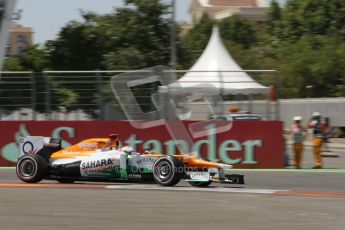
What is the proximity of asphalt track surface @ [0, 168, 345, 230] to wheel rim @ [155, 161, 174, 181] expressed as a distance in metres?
0.24

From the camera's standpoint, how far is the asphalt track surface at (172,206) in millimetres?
8820

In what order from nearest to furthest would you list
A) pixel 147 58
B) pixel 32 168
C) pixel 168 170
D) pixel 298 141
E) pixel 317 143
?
pixel 168 170
pixel 32 168
pixel 317 143
pixel 298 141
pixel 147 58

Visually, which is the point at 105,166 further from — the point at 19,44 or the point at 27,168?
the point at 19,44

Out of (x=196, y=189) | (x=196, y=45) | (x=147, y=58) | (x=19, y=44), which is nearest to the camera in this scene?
(x=196, y=189)

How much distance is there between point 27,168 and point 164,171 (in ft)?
8.93

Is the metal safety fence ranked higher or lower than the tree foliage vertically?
lower

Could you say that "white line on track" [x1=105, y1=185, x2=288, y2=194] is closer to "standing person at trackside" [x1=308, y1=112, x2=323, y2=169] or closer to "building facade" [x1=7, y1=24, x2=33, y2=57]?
"building facade" [x1=7, y1=24, x2=33, y2=57]

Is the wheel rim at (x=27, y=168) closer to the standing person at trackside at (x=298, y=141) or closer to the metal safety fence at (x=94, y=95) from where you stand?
the metal safety fence at (x=94, y=95)

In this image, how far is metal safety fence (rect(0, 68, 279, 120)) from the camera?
18453 mm

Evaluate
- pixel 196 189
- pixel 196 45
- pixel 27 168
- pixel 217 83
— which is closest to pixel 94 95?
pixel 217 83

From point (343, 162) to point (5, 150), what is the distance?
33.6ft

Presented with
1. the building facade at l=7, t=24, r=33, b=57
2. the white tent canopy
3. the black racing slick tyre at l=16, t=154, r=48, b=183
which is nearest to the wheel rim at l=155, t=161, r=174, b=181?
the black racing slick tyre at l=16, t=154, r=48, b=183

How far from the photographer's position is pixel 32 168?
1350 centimetres

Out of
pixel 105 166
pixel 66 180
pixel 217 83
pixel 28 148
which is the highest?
pixel 217 83
